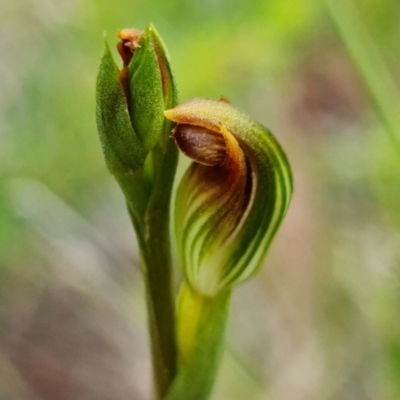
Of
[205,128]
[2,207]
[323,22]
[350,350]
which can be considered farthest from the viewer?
[323,22]

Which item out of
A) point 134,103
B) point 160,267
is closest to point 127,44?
point 134,103

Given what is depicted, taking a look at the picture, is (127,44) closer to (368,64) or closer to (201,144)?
(201,144)

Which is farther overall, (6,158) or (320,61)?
(320,61)

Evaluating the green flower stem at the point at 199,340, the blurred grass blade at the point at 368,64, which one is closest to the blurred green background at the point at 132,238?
the blurred grass blade at the point at 368,64

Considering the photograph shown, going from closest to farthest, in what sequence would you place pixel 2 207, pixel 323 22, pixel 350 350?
pixel 2 207
pixel 350 350
pixel 323 22

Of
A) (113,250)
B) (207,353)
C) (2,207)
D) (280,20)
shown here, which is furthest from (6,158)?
(207,353)

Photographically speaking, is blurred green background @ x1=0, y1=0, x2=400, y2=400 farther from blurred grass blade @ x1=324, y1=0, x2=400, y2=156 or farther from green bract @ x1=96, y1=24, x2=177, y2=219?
green bract @ x1=96, y1=24, x2=177, y2=219

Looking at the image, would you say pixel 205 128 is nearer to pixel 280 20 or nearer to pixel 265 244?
pixel 265 244
